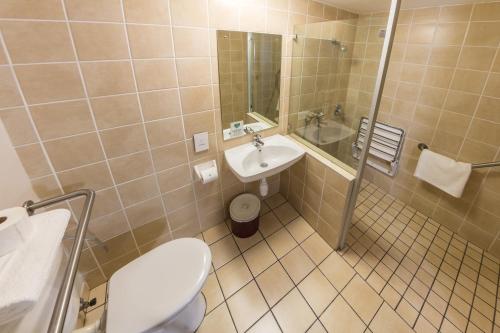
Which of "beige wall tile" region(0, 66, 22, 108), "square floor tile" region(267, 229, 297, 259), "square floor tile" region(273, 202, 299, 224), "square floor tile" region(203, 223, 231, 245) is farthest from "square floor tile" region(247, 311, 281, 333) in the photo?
"beige wall tile" region(0, 66, 22, 108)

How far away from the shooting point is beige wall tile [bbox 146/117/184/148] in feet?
4.00

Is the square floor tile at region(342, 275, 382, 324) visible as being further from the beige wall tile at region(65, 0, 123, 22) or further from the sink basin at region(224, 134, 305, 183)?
the beige wall tile at region(65, 0, 123, 22)

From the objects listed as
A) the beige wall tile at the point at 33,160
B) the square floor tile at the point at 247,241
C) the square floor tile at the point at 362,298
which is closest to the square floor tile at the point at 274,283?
the square floor tile at the point at 247,241

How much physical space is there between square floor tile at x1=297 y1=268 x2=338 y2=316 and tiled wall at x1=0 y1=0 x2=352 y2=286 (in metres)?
1.03

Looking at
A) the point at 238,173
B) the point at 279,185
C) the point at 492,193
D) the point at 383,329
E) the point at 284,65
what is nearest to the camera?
the point at 383,329

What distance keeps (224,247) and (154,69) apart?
138cm

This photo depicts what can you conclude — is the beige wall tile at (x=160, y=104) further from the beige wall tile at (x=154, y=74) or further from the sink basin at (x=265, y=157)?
the sink basin at (x=265, y=157)

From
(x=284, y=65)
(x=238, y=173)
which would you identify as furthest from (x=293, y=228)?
(x=284, y=65)

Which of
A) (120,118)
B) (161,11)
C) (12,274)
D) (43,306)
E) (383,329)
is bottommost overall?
(383,329)

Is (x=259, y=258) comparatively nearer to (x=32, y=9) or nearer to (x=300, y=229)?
(x=300, y=229)

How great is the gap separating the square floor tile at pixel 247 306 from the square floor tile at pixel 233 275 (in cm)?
4

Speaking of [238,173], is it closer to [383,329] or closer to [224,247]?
[224,247]

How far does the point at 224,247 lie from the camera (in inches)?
66.9

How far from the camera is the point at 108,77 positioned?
100cm
